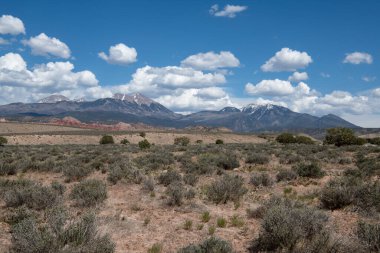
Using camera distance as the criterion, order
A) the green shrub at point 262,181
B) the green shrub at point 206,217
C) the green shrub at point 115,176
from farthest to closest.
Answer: the green shrub at point 115,176, the green shrub at point 262,181, the green shrub at point 206,217

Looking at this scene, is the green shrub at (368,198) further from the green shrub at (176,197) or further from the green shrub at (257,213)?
the green shrub at (176,197)

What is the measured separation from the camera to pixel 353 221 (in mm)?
10336

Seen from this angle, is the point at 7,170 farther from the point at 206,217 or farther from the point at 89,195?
the point at 206,217

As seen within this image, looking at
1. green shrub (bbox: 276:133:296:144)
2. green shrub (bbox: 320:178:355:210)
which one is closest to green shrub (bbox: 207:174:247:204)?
green shrub (bbox: 320:178:355:210)

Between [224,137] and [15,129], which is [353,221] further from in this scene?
[15,129]

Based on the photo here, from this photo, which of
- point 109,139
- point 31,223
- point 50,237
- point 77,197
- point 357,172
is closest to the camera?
point 50,237

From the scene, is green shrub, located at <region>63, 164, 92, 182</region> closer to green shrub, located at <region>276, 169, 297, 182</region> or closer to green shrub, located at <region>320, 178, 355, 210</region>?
green shrub, located at <region>276, 169, 297, 182</region>

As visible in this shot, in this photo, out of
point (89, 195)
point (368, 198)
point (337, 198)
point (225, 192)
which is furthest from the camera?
point (225, 192)

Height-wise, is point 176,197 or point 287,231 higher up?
point 287,231

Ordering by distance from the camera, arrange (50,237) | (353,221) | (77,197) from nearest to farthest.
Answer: (50,237) → (353,221) → (77,197)

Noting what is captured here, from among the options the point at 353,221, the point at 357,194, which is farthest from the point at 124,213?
the point at 357,194

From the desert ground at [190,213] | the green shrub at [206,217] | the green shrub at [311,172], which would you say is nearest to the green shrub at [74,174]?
the desert ground at [190,213]

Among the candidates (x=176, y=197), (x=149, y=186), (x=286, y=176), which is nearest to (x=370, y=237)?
(x=176, y=197)

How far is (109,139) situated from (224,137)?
49.0 m
